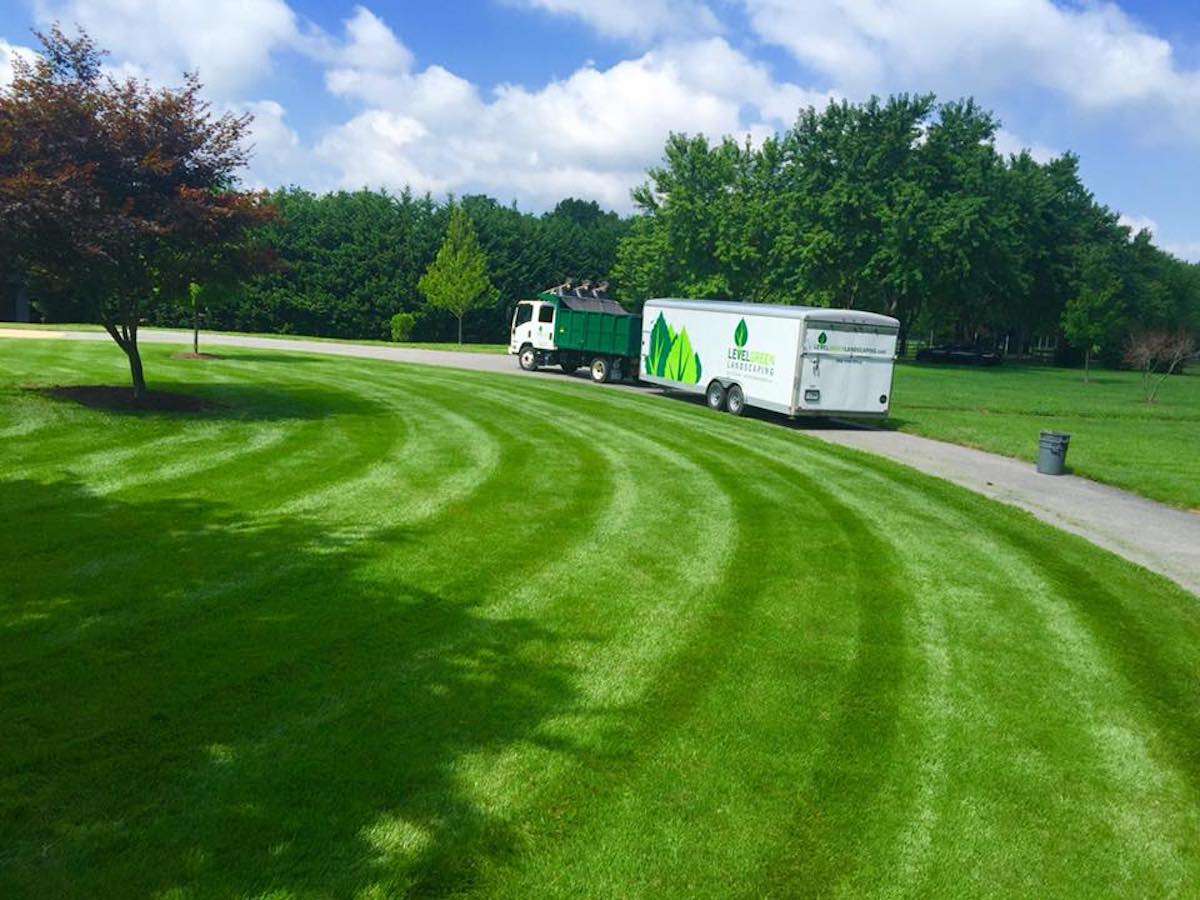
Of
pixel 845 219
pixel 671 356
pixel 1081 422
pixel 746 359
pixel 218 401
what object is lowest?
pixel 218 401

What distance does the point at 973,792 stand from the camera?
17.1ft

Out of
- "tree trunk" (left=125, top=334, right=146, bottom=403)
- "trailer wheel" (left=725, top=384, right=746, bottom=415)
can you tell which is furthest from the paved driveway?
"tree trunk" (left=125, top=334, right=146, bottom=403)

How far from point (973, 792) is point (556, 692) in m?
2.69

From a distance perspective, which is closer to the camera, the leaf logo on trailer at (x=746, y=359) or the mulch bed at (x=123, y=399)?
the mulch bed at (x=123, y=399)

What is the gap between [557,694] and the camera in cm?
600

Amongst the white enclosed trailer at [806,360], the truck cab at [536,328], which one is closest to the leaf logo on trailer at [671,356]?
the white enclosed trailer at [806,360]

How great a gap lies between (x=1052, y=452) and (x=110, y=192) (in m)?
18.3

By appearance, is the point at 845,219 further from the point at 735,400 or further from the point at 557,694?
the point at 557,694

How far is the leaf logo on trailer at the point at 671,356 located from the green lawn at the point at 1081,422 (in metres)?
6.25

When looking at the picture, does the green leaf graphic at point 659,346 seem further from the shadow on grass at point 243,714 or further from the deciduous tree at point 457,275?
the deciduous tree at point 457,275

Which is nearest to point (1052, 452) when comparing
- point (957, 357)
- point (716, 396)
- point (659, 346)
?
point (716, 396)

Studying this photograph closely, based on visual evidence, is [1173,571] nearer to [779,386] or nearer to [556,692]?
[556,692]

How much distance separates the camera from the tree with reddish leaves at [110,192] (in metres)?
14.6

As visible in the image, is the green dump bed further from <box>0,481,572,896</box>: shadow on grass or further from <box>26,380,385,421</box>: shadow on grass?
<box>0,481,572,896</box>: shadow on grass
